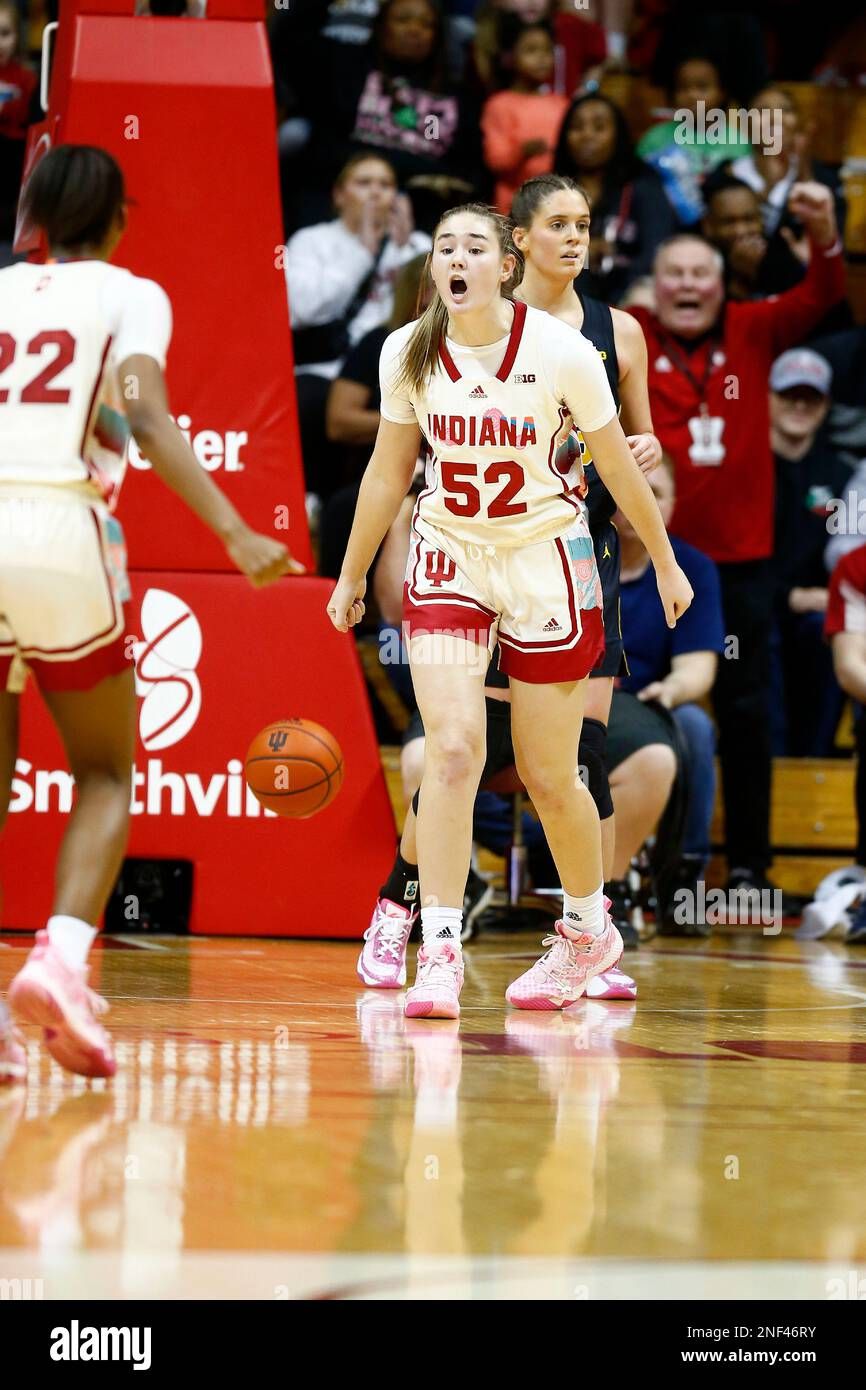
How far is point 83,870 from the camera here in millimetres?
2938

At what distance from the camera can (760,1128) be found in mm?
2764

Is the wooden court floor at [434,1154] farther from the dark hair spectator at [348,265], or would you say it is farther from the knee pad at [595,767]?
the dark hair spectator at [348,265]

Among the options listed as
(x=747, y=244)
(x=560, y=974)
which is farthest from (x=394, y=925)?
(x=747, y=244)

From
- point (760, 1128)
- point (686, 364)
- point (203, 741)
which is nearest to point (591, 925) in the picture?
point (760, 1128)

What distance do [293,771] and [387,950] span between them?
1.06 m

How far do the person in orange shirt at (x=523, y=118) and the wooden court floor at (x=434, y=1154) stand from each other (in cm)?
507

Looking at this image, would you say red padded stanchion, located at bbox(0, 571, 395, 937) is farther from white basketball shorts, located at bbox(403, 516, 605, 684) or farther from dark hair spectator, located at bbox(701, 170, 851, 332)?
dark hair spectator, located at bbox(701, 170, 851, 332)

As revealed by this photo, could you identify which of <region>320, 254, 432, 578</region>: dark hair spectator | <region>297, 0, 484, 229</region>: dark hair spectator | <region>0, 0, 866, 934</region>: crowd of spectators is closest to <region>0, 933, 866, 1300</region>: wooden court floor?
<region>0, 0, 866, 934</region>: crowd of spectators

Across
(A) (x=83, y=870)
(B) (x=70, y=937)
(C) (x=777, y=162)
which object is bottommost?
(B) (x=70, y=937)

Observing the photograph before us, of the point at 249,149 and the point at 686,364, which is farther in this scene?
the point at 686,364

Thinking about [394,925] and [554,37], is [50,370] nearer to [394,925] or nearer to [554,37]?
[394,925]

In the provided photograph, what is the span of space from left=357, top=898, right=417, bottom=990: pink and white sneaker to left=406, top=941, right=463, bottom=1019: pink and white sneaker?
0.54 meters
